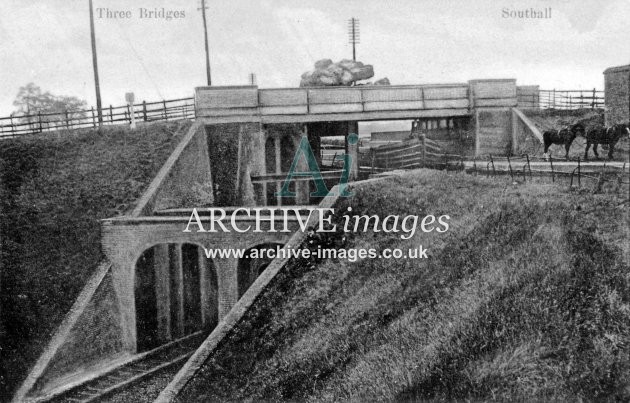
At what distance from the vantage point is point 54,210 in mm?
17594

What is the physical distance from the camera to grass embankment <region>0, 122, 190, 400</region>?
50.0 feet

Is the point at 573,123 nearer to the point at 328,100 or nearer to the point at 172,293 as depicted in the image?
the point at 328,100

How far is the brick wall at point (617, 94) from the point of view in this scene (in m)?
15.1

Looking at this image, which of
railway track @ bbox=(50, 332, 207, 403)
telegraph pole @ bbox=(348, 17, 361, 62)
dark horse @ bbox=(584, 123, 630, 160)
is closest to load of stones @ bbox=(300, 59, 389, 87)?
telegraph pole @ bbox=(348, 17, 361, 62)

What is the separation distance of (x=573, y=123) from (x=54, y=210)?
17.4 metres

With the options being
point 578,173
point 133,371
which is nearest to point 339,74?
point 578,173

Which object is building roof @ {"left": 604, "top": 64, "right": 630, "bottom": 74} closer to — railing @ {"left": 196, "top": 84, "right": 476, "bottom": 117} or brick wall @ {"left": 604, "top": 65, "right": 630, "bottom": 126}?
brick wall @ {"left": 604, "top": 65, "right": 630, "bottom": 126}

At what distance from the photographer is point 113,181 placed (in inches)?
728

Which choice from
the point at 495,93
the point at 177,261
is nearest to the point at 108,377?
the point at 177,261

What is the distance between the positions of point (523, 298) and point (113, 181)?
1518 cm

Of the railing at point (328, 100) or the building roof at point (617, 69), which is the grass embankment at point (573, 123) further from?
the railing at point (328, 100)

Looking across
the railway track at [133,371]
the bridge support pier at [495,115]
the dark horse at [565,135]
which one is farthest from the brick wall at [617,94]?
the railway track at [133,371]

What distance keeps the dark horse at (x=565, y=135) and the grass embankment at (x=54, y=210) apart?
43.9 ft

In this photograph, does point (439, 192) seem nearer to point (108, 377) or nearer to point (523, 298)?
point (523, 298)
